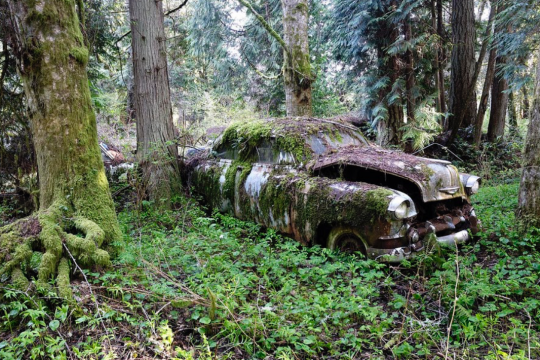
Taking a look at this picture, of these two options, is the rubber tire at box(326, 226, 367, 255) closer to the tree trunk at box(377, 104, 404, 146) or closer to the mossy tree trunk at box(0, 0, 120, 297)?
the mossy tree trunk at box(0, 0, 120, 297)

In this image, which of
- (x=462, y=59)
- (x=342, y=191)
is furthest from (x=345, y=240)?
(x=462, y=59)

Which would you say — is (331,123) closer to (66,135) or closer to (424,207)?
(424,207)

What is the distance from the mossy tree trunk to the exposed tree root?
12 millimetres

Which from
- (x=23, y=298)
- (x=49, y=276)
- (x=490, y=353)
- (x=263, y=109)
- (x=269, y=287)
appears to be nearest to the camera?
(x=490, y=353)

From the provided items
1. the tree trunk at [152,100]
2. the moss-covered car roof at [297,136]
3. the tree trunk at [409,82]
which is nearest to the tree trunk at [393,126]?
the tree trunk at [409,82]

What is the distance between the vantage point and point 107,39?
317 inches

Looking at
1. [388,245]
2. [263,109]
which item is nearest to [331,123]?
[388,245]

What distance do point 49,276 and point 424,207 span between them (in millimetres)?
4193

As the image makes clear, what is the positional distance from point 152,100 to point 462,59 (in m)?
9.39

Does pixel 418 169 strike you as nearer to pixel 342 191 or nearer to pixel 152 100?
pixel 342 191

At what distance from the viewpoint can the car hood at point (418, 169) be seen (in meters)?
4.07

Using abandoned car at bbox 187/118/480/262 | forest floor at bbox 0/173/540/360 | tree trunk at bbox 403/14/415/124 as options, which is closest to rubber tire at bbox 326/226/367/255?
abandoned car at bbox 187/118/480/262

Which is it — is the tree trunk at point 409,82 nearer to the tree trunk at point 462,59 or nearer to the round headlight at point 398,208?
the tree trunk at point 462,59

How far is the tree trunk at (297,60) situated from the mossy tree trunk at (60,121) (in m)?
5.57
